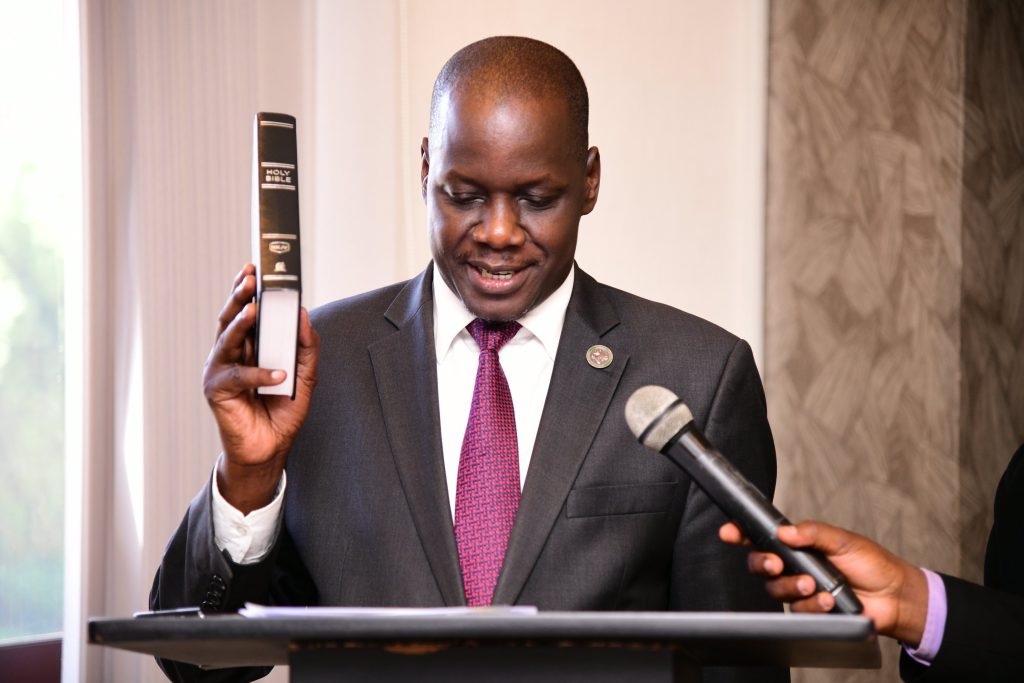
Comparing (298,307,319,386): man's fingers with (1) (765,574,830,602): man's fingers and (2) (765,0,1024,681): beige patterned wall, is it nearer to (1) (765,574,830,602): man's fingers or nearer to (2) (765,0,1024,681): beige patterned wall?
(1) (765,574,830,602): man's fingers

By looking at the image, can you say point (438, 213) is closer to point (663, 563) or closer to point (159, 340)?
point (663, 563)

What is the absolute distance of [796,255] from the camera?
3.44m

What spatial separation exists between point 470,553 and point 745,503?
56cm

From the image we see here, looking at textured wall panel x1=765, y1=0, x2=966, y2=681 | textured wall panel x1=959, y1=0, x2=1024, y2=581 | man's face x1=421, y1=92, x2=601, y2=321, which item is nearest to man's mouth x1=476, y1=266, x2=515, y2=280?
man's face x1=421, y1=92, x2=601, y2=321

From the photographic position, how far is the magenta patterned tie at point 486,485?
170 centimetres

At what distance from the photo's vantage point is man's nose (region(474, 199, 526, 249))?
1745 millimetres

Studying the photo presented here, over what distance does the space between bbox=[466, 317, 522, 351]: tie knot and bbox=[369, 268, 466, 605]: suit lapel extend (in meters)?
0.07

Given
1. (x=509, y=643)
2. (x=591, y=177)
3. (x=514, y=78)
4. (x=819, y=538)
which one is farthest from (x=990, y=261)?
(x=509, y=643)

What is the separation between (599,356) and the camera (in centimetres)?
186

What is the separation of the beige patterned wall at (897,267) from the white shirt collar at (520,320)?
1.64m

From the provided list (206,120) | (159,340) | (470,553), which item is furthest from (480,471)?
(206,120)

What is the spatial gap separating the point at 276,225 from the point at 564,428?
1.88 ft

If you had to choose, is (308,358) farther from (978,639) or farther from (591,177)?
(978,639)

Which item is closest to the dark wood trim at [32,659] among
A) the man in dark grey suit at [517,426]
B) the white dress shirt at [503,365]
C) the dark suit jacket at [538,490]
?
the man in dark grey suit at [517,426]
